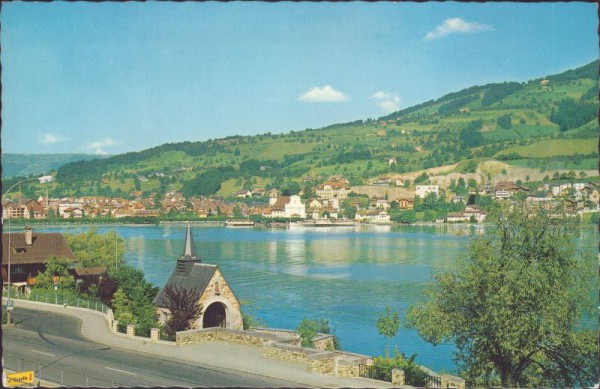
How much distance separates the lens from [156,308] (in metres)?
23.2

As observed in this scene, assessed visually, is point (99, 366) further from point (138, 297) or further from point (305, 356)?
point (138, 297)

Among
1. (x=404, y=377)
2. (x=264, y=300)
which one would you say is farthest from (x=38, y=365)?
(x=264, y=300)

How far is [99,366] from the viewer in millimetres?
15289

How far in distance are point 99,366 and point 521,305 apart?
10286 mm

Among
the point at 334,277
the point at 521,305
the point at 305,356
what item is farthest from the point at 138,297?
the point at 334,277

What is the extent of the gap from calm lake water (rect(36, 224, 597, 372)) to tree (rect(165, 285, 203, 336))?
8.51 m

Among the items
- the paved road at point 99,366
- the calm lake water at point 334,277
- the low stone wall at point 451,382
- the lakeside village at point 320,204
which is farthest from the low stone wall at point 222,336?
the lakeside village at point 320,204

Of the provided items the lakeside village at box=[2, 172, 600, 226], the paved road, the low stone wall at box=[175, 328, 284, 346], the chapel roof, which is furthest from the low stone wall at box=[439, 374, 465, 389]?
the lakeside village at box=[2, 172, 600, 226]

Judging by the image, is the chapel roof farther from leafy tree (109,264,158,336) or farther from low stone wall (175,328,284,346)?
low stone wall (175,328,284,346)

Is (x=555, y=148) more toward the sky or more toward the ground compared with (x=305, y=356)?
more toward the sky

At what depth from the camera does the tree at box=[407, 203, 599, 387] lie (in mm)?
17047

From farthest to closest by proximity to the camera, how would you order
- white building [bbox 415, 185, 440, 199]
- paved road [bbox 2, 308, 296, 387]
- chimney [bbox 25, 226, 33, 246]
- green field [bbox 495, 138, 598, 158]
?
white building [bbox 415, 185, 440, 199]
green field [bbox 495, 138, 598, 158]
chimney [bbox 25, 226, 33, 246]
paved road [bbox 2, 308, 296, 387]

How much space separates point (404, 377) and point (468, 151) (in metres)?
186

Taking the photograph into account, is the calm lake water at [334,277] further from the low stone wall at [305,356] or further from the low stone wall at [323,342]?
the low stone wall at [305,356]
